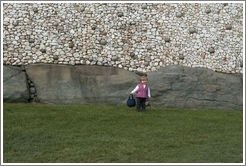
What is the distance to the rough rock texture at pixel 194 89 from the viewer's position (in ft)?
36.6

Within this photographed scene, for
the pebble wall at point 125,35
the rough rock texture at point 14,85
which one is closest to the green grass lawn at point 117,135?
the rough rock texture at point 14,85

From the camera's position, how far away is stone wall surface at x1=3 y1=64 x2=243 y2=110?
36.1 feet

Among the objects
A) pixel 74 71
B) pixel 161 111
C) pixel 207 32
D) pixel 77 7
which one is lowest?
pixel 161 111

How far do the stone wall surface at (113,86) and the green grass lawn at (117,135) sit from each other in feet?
2.42

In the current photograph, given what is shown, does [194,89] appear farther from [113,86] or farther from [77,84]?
[77,84]

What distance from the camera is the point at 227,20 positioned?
12781 mm

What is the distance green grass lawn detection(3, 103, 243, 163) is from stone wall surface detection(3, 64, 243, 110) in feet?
2.42

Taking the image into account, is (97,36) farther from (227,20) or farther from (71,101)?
(227,20)

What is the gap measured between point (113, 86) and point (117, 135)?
3.80 metres

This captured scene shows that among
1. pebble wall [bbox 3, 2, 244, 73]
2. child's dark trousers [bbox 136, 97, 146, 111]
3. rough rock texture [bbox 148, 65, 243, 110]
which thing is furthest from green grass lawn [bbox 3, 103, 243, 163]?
pebble wall [bbox 3, 2, 244, 73]

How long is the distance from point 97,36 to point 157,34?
1.72 meters

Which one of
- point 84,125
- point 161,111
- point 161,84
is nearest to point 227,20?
point 161,84

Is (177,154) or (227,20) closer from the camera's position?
(177,154)

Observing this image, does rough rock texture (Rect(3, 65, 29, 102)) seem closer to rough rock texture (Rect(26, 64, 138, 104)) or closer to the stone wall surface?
the stone wall surface
